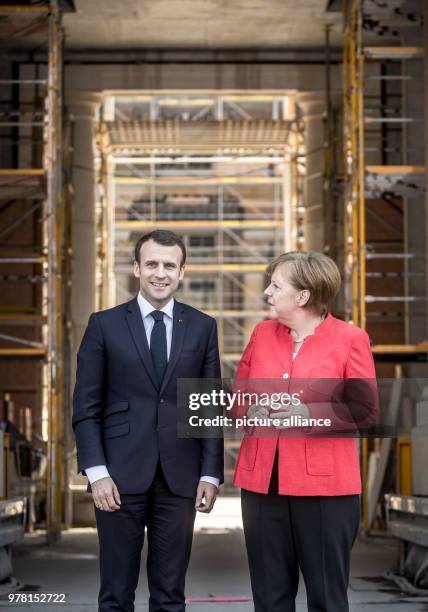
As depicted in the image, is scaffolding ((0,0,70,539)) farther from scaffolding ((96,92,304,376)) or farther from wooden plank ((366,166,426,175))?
wooden plank ((366,166,426,175))

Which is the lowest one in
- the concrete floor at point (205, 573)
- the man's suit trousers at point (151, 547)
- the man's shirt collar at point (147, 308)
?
the concrete floor at point (205, 573)

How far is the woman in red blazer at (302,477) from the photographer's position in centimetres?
384

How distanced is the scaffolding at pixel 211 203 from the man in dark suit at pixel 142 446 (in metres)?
14.3

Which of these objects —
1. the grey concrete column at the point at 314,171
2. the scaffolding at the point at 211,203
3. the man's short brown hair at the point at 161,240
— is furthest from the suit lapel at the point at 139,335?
the scaffolding at the point at 211,203

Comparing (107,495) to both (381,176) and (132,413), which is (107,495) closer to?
(132,413)

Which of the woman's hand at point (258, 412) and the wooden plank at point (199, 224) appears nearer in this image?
the woman's hand at point (258, 412)

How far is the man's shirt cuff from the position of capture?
4336 millimetres

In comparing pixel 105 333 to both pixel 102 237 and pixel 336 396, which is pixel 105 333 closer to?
pixel 336 396

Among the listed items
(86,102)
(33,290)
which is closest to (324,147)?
(86,102)

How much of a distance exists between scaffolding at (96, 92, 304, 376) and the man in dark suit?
14263mm

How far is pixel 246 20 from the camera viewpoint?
618 inches

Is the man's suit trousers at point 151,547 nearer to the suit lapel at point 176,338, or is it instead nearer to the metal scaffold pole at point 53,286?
the suit lapel at point 176,338

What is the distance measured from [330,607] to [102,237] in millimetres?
15361

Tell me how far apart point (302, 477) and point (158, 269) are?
1.08 meters
